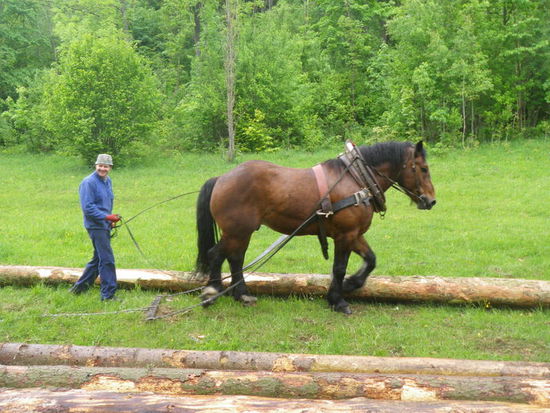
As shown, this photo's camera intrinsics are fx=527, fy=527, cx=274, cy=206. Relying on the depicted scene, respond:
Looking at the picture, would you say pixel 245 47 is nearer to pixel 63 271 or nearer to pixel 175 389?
pixel 63 271

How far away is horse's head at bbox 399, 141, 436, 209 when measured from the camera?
273 inches

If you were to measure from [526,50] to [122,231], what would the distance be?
19160 millimetres

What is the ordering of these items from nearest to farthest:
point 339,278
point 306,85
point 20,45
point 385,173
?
point 339,278 → point 385,173 → point 306,85 → point 20,45

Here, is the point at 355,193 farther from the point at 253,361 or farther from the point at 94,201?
the point at 94,201

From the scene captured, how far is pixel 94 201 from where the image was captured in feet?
22.8

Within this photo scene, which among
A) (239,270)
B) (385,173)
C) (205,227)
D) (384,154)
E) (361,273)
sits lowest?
(361,273)

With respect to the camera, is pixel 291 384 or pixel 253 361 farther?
pixel 253 361

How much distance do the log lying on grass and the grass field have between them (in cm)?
16

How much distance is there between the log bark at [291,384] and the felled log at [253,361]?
41 centimetres

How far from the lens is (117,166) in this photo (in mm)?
23016

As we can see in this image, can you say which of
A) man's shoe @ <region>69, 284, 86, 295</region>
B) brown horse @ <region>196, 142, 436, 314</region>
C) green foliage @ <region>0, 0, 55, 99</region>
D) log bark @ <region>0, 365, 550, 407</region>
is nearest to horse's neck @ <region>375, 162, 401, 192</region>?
brown horse @ <region>196, 142, 436, 314</region>

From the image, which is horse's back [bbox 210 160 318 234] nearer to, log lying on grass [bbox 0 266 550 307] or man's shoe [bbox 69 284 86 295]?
log lying on grass [bbox 0 266 550 307]

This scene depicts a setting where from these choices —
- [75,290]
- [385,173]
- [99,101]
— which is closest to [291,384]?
[385,173]

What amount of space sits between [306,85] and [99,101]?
10.9 meters
